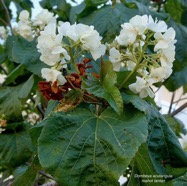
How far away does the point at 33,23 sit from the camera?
155 centimetres

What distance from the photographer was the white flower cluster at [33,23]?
1495 mm

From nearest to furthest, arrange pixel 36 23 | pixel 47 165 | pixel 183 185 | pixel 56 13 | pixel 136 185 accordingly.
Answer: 1. pixel 47 165
2. pixel 136 185
3. pixel 183 185
4. pixel 36 23
5. pixel 56 13

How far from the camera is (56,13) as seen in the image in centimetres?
224

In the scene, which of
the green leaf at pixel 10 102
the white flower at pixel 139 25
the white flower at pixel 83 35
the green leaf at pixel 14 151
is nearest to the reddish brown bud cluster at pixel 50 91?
the white flower at pixel 83 35

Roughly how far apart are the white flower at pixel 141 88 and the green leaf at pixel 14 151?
0.98 metres

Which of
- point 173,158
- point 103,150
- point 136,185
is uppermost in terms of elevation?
point 103,150

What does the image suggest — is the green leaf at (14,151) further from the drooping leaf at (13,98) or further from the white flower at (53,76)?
the white flower at (53,76)

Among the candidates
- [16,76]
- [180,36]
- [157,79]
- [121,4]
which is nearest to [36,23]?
[16,76]

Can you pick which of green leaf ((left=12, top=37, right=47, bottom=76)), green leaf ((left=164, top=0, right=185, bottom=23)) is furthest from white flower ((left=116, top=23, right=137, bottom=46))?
green leaf ((left=164, top=0, right=185, bottom=23))

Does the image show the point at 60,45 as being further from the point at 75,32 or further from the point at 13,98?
the point at 13,98

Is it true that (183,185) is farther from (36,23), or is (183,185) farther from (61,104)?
(36,23)

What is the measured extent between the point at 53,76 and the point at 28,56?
556 millimetres

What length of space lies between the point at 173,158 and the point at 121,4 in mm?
922

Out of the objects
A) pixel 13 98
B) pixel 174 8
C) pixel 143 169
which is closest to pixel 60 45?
pixel 143 169
